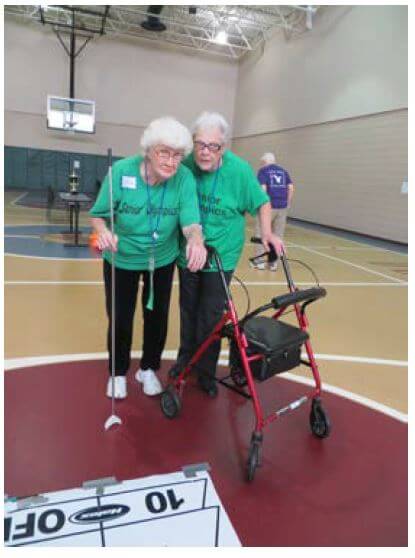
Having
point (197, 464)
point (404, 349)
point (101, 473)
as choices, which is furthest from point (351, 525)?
point (404, 349)

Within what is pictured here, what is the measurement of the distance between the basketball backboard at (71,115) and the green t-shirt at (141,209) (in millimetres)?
14459

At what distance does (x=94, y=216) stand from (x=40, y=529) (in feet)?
4.24

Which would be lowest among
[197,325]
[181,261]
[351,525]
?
[351,525]

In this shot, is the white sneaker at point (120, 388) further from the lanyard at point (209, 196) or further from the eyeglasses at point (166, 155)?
the eyeglasses at point (166, 155)

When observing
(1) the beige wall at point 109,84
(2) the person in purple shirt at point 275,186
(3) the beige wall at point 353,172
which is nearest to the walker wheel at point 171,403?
(2) the person in purple shirt at point 275,186

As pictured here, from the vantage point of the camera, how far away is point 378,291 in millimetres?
5117

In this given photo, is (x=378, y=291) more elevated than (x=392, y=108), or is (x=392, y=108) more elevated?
(x=392, y=108)

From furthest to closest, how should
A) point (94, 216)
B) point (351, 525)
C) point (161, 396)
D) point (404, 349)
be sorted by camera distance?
point (404, 349) < point (161, 396) < point (94, 216) < point (351, 525)

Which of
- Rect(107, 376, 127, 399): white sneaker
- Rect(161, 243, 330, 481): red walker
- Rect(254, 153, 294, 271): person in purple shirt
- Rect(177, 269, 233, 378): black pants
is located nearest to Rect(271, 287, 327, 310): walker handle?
Rect(161, 243, 330, 481): red walker

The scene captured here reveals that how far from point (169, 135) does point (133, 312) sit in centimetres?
95

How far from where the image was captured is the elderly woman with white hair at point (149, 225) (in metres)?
1.87

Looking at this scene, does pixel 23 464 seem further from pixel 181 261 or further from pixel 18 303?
pixel 18 303

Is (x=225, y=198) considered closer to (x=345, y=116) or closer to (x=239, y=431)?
(x=239, y=431)

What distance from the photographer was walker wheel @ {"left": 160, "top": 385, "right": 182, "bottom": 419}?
7.13ft
